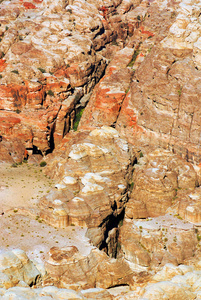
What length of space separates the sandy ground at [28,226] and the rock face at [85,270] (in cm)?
161

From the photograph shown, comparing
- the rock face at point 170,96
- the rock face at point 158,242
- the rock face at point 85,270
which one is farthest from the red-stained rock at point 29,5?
the rock face at point 85,270

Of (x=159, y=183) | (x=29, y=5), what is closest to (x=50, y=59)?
(x=29, y=5)

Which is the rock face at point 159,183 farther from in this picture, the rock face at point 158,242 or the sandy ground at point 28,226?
the sandy ground at point 28,226

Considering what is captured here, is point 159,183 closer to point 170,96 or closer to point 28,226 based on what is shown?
point 170,96

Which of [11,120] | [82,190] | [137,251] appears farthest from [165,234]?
[11,120]

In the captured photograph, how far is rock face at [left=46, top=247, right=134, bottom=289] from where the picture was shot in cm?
6034

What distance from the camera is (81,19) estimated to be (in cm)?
12344

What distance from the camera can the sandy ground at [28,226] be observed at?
6428cm

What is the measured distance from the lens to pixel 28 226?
6919 cm

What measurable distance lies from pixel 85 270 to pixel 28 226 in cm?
1200

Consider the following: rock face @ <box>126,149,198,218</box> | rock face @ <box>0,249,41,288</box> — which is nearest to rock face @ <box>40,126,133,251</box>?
rock face @ <box>126,149,198,218</box>

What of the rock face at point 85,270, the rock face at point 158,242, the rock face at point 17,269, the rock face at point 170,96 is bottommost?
the rock face at point 158,242

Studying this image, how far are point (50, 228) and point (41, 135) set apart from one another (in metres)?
32.0

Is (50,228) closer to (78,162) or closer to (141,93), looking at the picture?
(78,162)
